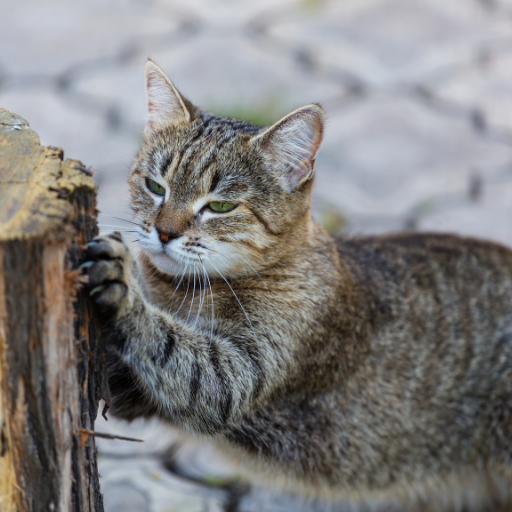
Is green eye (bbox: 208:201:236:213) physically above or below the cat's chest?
above

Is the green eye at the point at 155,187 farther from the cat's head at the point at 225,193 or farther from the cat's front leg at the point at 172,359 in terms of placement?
the cat's front leg at the point at 172,359

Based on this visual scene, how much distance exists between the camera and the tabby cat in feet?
8.32

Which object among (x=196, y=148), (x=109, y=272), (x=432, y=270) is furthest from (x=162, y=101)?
(x=432, y=270)

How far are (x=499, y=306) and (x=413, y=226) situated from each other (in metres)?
2.21

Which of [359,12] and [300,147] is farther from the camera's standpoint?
[359,12]

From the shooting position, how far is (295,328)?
9.25 feet

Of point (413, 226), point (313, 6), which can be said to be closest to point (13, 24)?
point (313, 6)

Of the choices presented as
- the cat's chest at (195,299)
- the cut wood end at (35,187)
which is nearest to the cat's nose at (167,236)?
the cat's chest at (195,299)

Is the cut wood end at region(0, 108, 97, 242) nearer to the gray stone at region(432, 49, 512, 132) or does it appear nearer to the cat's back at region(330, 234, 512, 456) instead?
the cat's back at region(330, 234, 512, 456)

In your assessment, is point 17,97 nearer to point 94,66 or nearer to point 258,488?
point 94,66

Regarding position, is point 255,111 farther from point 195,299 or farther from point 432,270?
point 195,299

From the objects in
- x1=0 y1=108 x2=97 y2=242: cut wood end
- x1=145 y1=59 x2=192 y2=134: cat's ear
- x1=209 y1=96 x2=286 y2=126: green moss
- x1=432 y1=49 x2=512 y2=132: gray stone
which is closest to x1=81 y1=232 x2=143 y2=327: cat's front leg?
x1=0 y1=108 x2=97 y2=242: cut wood end

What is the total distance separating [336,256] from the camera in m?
3.13

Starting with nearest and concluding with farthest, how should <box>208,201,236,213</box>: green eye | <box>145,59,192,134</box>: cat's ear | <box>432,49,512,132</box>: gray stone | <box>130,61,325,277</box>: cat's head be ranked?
<box>130,61,325,277</box>: cat's head < <box>208,201,236,213</box>: green eye < <box>145,59,192,134</box>: cat's ear < <box>432,49,512,132</box>: gray stone
